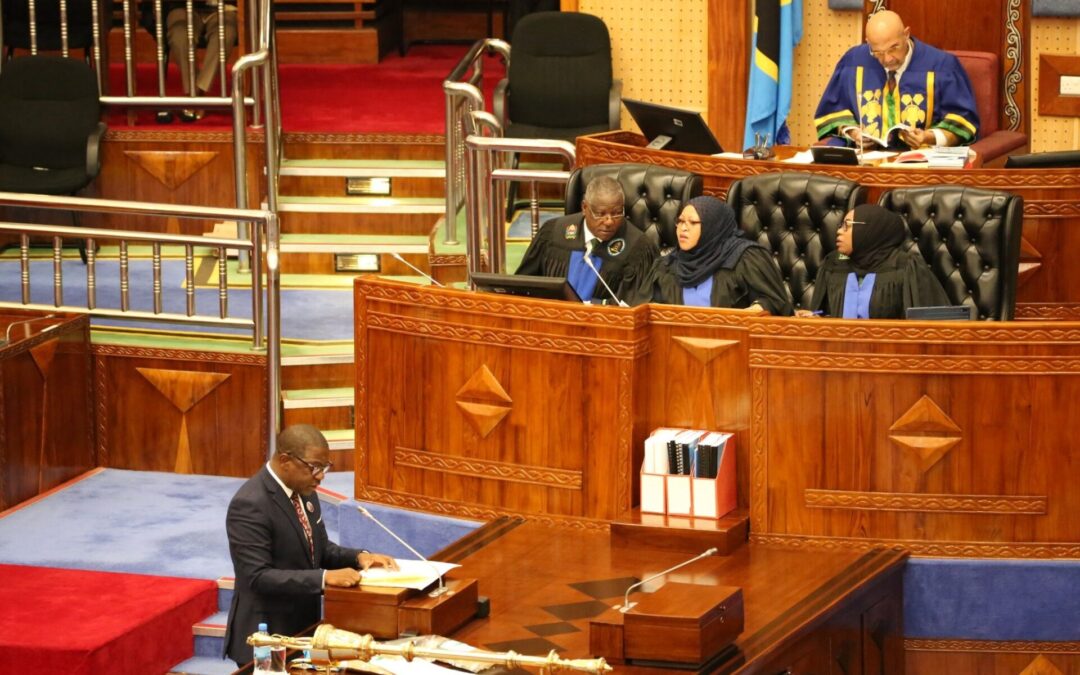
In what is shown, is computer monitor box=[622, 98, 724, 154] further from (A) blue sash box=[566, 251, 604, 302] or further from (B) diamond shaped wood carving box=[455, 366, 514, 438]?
(B) diamond shaped wood carving box=[455, 366, 514, 438]

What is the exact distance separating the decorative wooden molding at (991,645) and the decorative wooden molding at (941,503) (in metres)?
0.37

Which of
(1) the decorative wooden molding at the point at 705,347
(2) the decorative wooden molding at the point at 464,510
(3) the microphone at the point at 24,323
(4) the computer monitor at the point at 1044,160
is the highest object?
(4) the computer monitor at the point at 1044,160

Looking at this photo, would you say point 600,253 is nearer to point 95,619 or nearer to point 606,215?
point 606,215

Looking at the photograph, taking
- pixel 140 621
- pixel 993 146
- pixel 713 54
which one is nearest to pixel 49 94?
pixel 713 54

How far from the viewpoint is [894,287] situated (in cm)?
645

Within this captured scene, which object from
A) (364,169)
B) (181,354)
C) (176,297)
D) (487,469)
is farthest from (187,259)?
(487,469)

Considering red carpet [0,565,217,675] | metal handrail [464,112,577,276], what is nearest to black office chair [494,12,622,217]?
metal handrail [464,112,577,276]

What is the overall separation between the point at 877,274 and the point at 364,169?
3697mm

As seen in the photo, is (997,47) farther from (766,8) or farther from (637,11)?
(637,11)

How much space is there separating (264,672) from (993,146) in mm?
4427

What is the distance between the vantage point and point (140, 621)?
6336 mm

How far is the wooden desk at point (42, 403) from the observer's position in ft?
24.7

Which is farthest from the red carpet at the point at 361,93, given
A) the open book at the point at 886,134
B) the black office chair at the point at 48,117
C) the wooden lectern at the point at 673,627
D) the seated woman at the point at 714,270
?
the wooden lectern at the point at 673,627

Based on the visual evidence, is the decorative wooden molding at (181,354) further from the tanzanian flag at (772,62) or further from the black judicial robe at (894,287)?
the tanzanian flag at (772,62)
